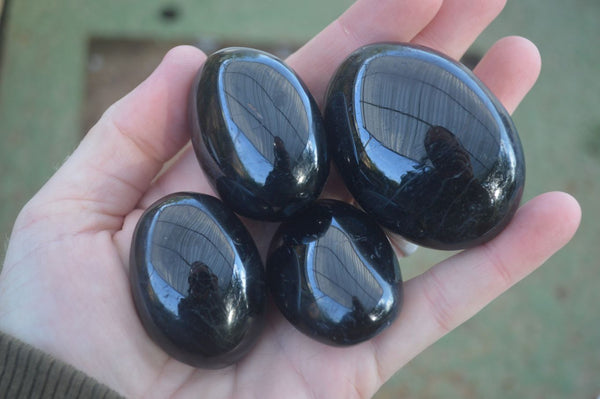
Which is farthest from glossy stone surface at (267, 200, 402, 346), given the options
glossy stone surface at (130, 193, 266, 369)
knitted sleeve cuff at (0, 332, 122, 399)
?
knitted sleeve cuff at (0, 332, 122, 399)

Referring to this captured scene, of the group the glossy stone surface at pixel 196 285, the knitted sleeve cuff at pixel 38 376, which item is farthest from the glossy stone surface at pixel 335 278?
the knitted sleeve cuff at pixel 38 376

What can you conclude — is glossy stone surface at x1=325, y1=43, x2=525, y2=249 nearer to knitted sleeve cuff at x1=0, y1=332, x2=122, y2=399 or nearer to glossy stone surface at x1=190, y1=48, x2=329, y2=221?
glossy stone surface at x1=190, y1=48, x2=329, y2=221

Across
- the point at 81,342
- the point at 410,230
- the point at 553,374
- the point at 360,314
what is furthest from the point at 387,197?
the point at 553,374

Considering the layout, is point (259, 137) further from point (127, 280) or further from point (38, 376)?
point (38, 376)

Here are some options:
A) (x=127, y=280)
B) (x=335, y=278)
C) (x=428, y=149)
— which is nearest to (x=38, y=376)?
(x=127, y=280)

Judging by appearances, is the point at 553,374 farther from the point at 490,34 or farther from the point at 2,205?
the point at 2,205

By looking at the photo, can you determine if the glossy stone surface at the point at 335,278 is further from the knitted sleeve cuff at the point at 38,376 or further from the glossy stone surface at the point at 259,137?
the knitted sleeve cuff at the point at 38,376
